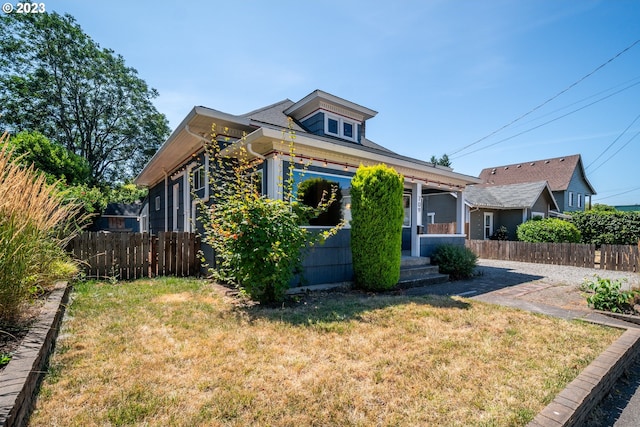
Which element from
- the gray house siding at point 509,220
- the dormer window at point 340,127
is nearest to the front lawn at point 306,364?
the dormer window at point 340,127

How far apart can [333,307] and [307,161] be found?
3.33m

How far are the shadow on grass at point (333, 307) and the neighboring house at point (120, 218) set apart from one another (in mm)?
25959

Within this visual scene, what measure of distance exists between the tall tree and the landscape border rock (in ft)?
78.7

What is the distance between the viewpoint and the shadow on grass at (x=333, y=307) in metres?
4.13

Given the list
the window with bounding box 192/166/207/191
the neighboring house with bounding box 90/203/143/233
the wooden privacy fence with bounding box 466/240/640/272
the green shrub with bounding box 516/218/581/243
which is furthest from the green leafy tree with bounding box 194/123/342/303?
the neighboring house with bounding box 90/203/143/233

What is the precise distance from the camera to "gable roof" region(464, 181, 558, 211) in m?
18.2

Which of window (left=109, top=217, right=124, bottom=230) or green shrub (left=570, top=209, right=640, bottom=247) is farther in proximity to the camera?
window (left=109, top=217, right=124, bottom=230)

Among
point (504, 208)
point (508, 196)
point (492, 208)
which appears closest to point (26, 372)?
point (492, 208)

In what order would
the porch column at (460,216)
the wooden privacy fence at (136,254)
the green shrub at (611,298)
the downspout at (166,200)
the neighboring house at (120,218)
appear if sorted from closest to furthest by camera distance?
the green shrub at (611,298) → the wooden privacy fence at (136,254) → the porch column at (460,216) → the downspout at (166,200) → the neighboring house at (120,218)

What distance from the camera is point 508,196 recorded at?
2005cm

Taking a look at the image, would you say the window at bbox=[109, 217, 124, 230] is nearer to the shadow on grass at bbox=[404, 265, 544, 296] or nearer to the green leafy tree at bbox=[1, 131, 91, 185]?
the green leafy tree at bbox=[1, 131, 91, 185]

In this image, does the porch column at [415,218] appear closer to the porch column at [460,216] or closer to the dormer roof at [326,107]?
the porch column at [460,216]

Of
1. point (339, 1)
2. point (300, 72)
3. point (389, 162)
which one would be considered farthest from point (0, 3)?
point (389, 162)

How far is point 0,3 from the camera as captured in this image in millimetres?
17969
